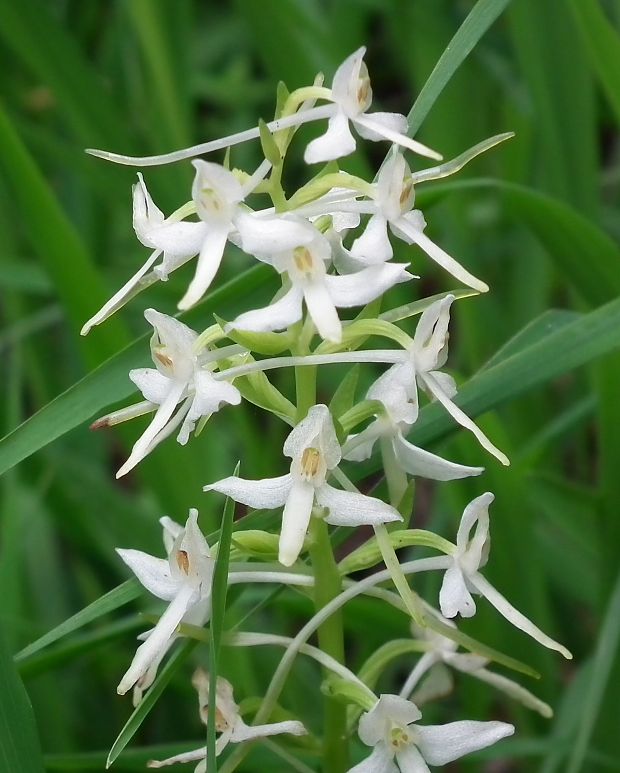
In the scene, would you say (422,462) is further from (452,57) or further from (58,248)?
(58,248)

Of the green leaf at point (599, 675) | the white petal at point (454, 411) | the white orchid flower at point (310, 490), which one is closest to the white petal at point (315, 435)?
the white orchid flower at point (310, 490)

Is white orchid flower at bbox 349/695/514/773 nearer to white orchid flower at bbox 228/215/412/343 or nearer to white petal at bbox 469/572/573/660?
white petal at bbox 469/572/573/660

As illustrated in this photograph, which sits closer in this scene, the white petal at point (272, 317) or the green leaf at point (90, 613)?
the white petal at point (272, 317)

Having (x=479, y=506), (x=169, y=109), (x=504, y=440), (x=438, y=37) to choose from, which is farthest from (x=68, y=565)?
(x=479, y=506)

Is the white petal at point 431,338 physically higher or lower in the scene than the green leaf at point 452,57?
lower

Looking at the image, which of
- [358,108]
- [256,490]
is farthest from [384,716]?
[358,108]

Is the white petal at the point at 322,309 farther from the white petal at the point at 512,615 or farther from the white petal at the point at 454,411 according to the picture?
the white petal at the point at 512,615

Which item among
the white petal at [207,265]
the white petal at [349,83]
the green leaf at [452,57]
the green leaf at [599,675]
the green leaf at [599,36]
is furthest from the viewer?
the green leaf at [599,36]
